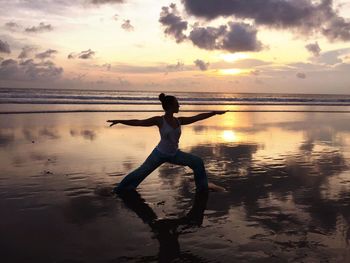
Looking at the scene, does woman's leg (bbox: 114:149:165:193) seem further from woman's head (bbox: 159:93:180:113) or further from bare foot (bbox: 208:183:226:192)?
bare foot (bbox: 208:183:226:192)

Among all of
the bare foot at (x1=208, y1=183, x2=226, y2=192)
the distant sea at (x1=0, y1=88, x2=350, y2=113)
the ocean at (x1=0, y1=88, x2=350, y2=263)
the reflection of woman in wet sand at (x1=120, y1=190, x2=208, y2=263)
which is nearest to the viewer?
the reflection of woman in wet sand at (x1=120, y1=190, x2=208, y2=263)

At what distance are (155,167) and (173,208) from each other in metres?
1.23

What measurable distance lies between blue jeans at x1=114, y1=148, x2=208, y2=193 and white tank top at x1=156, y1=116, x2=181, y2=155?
94mm

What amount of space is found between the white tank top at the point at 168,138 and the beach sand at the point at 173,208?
833 mm

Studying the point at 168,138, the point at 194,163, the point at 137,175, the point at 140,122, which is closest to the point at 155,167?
the point at 137,175

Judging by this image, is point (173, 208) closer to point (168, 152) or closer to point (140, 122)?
point (168, 152)

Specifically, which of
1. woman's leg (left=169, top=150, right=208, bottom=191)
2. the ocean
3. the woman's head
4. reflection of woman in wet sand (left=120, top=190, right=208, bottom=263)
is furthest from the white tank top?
reflection of woman in wet sand (left=120, top=190, right=208, bottom=263)

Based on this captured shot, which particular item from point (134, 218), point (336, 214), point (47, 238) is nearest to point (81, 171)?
point (134, 218)

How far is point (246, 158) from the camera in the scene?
1184cm

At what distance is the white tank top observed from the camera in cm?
764

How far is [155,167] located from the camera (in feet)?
25.6

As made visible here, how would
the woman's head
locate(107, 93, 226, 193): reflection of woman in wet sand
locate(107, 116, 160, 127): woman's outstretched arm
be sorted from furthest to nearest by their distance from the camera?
locate(107, 93, 226, 193): reflection of woman in wet sand < the woman's head < locate(107, 116, 160, 127): woman's outstretched arm

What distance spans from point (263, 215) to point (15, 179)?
5295 mm

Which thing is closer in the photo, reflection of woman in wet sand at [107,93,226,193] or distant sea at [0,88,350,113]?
reflection of woman in wet sand at [107,93,226,193]
